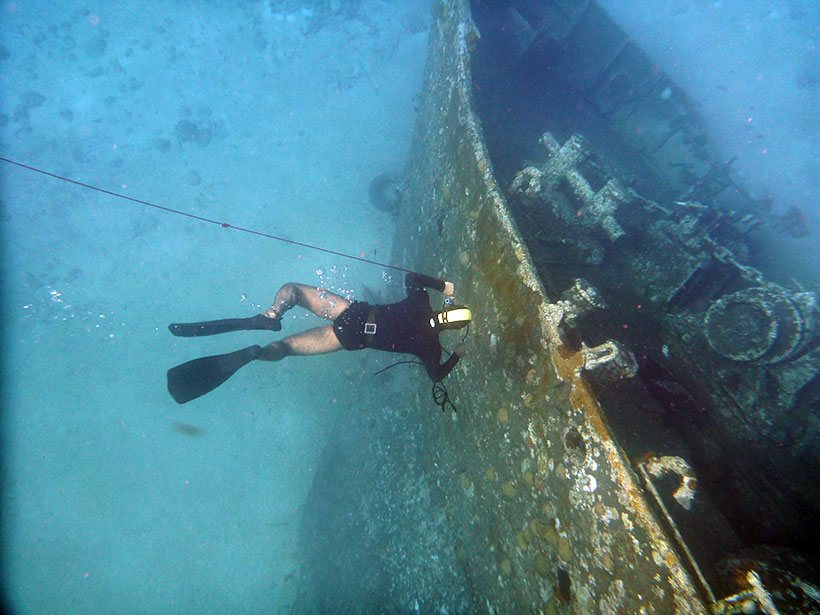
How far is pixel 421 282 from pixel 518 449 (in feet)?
7.88

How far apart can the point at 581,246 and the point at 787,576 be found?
318 centimetres

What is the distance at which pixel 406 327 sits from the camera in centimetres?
527

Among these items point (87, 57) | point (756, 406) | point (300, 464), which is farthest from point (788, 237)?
point (87, 57)

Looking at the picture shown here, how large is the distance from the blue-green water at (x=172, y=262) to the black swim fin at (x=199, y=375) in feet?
11.9

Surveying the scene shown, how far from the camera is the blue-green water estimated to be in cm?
945

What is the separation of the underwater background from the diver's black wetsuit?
1.49 meters

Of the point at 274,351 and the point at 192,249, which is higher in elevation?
the point at 274,351

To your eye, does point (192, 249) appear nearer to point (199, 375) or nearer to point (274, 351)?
point (274, 351)

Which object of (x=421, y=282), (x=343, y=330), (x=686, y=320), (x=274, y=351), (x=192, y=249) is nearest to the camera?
(x=686, y=320)

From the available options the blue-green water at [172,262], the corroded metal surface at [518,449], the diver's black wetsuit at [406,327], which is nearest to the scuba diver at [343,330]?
the diver's black wetsuit at [406,327]

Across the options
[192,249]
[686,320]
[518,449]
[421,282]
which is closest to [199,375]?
[421,282]

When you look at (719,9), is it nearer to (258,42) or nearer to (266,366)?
(258,42)

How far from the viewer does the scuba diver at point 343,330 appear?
4.81 metres

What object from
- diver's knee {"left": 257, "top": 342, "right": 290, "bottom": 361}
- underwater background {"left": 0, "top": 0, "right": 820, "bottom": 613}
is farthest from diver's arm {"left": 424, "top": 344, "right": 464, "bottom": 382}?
diver's knee {"left": 257, "top": 342, "right": 290, "bottom": 361}
